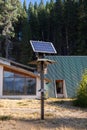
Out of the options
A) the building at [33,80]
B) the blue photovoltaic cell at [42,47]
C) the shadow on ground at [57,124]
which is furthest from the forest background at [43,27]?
the shadow on ground at [57,124]

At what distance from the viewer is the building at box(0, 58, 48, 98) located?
29469 mm

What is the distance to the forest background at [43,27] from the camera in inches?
2009

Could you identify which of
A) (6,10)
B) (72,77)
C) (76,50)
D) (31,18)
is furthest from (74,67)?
(31,18)

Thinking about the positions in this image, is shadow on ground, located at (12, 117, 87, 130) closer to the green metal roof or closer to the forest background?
the green metal roof

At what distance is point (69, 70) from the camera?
34469mm

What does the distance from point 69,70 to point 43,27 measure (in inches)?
932

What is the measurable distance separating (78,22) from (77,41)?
10.4ft

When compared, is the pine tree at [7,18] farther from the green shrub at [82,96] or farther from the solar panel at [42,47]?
the solar panel at [42,47]

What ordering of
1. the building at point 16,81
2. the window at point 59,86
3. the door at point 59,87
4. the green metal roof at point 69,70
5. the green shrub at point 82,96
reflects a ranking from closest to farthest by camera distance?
the green shrub at point 82,96
the building at point 16,81
the green metal roof at point 69,70
the door at point 59,87
the window at point 59,86

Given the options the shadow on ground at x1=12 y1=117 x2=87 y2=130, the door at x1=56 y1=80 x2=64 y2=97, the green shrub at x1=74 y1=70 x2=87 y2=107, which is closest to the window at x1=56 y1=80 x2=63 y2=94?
the door at x1=56 y1=80 x2=64 y2=97

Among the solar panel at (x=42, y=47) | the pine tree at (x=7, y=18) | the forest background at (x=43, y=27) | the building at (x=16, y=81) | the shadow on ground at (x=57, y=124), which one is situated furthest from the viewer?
the pine tree at (x=7, y=18)

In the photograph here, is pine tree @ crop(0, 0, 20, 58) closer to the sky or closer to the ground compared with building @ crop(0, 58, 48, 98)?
closer to the sky

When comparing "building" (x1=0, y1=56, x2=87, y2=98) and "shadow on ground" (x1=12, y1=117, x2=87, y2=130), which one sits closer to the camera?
"shadow on ground" (x1=12, y1=117, x2=87, y2=130)

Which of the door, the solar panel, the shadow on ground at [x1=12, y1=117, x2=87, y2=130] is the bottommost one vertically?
the shadow on ground at [x1=12, y1=117, x2=87, y2=130]
